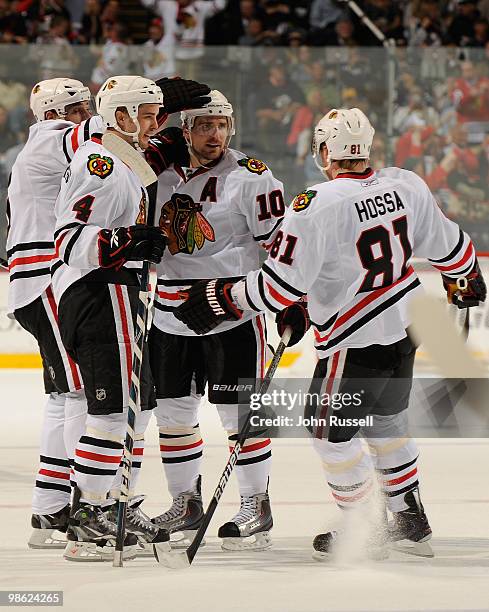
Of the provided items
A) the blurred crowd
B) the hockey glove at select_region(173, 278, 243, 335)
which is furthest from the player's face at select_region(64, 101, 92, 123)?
the blurred crowd

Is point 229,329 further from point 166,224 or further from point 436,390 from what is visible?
point 436,390

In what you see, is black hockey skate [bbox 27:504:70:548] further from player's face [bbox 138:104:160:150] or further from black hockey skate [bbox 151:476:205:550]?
player's face [bbox 138:104:160:150]

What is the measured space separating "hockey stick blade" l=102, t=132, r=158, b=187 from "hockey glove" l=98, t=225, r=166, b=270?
0.20 metres

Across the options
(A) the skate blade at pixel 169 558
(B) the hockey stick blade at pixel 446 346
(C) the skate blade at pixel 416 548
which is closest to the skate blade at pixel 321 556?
(C) the skate blade at pixel 416 548

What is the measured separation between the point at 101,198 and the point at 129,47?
4.10 meters

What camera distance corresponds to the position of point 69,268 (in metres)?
3.88

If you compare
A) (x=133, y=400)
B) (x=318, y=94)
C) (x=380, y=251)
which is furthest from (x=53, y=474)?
(x=318, y=94)

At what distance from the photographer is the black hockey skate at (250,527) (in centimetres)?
406

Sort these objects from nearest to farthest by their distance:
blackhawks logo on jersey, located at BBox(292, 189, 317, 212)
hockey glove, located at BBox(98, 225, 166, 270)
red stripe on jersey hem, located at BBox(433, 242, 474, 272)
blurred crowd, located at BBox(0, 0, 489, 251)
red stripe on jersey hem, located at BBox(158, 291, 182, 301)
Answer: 1. hockey glove, located at BBox(98, 225, 166, 270)
2. blackhawks logo on jersey, located at BBox(292, 189, 317, 212)
3. red stripe on jersey hem, located at BBox(433, 242, 474, 272)
4. red stripe on jersey hem, located at BBox(158, 291, 182, 301)
5. blurred crowd, located at BBox(0, 0, 489, 251)

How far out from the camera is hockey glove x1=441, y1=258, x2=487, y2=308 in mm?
4152

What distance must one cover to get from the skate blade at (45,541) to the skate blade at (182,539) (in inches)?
12.8

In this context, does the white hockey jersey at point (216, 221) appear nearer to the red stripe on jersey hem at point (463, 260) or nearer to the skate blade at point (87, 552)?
the red stripe on jersey hem at point (463, 260)

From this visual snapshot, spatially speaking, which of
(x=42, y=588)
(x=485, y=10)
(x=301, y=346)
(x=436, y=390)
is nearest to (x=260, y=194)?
(x=436, y=390)

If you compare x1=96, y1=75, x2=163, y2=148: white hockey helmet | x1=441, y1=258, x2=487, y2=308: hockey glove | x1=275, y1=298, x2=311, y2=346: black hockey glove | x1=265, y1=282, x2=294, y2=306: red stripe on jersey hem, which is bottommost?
x1=275, y1=298, x2=311, y2=346: black hockey glove
